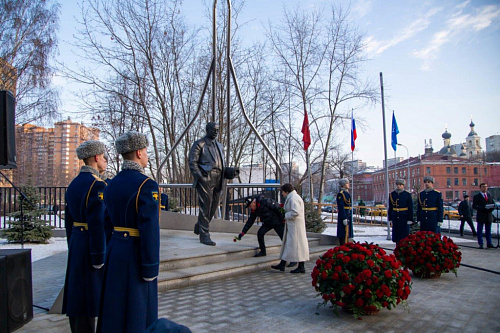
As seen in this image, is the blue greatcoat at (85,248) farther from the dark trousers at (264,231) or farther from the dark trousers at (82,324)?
the dark trousers at (264,231)

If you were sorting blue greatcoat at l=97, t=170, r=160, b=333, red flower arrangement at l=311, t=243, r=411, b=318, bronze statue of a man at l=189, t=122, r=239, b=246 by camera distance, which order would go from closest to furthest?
blue greatcoat at l=97, t=170, r=160, b=333, red flower arrangement at l=311, t=243, r=411, b=318, bronze statue of a man at l=189, t=122, r=239, b=246

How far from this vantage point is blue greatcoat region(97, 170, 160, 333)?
2.92 metres

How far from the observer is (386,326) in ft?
15.1

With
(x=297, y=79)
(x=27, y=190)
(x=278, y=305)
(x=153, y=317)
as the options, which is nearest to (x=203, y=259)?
(x=278, y=305)

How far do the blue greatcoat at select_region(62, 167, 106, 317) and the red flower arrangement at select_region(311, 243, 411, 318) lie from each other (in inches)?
113

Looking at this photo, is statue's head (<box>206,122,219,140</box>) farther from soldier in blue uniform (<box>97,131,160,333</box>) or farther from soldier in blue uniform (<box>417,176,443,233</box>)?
soldier in blue uniform (<box>417,176,443,233</box>)

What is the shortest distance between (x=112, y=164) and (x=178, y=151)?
3.72 m

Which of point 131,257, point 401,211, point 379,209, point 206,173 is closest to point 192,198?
point 206,173

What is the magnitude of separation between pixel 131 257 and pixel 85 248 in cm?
107

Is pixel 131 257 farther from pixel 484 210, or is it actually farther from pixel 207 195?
pixel 484 210

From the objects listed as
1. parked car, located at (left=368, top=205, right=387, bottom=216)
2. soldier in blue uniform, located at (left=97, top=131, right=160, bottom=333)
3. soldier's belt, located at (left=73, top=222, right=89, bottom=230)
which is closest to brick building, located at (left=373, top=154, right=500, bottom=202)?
parked car, located at (left=368, top=205, right=387, bottom=216)

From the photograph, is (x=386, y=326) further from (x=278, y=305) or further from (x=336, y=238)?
(x=336, y=238)

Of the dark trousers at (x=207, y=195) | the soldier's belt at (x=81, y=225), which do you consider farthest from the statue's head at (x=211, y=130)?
the soldier's belt at (x=81, y=225)

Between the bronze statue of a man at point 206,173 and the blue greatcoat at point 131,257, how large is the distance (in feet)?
16.8
